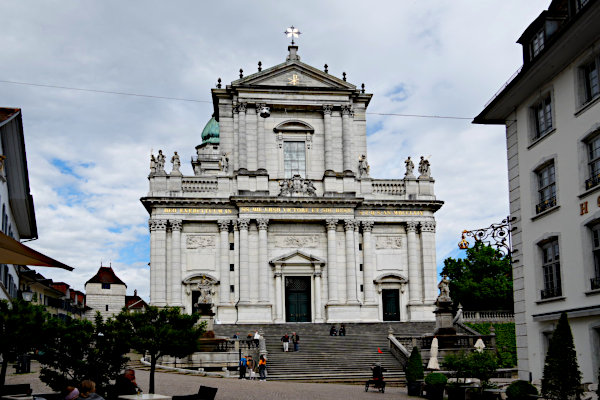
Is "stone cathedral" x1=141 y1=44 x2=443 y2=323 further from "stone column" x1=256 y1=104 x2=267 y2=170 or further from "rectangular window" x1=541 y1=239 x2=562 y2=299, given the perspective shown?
"rectangular window" x1=541 y1=239 x2=562 y2=299

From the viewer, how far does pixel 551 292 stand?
2425 cm

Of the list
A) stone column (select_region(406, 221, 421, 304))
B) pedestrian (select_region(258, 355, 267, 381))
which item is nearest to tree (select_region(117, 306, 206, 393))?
pedestrian (select_region(258, 355, 267, 381))

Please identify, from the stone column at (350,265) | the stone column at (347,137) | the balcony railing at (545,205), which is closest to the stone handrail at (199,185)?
the stone column at (347,137)

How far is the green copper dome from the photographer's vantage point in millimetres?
99750

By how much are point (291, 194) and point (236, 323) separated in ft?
37.1

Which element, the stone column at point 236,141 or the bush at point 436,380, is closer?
the bush at point 436,380

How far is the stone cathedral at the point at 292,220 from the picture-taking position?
59312mm

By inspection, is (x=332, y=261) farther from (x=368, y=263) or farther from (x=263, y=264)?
(x=263, y=264)

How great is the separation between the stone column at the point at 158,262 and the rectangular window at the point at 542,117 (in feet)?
126

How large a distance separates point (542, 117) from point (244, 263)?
36.5 metres

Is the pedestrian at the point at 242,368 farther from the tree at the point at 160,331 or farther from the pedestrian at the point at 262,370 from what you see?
the tree at the point at 160,331

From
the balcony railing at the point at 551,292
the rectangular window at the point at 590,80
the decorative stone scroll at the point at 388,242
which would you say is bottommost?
the balcony railing at the point at 551,292

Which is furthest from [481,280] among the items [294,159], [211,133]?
[211,133]

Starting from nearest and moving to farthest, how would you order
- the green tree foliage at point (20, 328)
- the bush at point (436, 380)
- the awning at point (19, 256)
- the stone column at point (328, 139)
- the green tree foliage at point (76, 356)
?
1. the awning at point (19, 256)
2. the green tree foliage at point (20, 328)
3. the green tree foliage at point (76, 356)
4. the bush at point (436, 380)
5. the stone column at point (328, 139)
